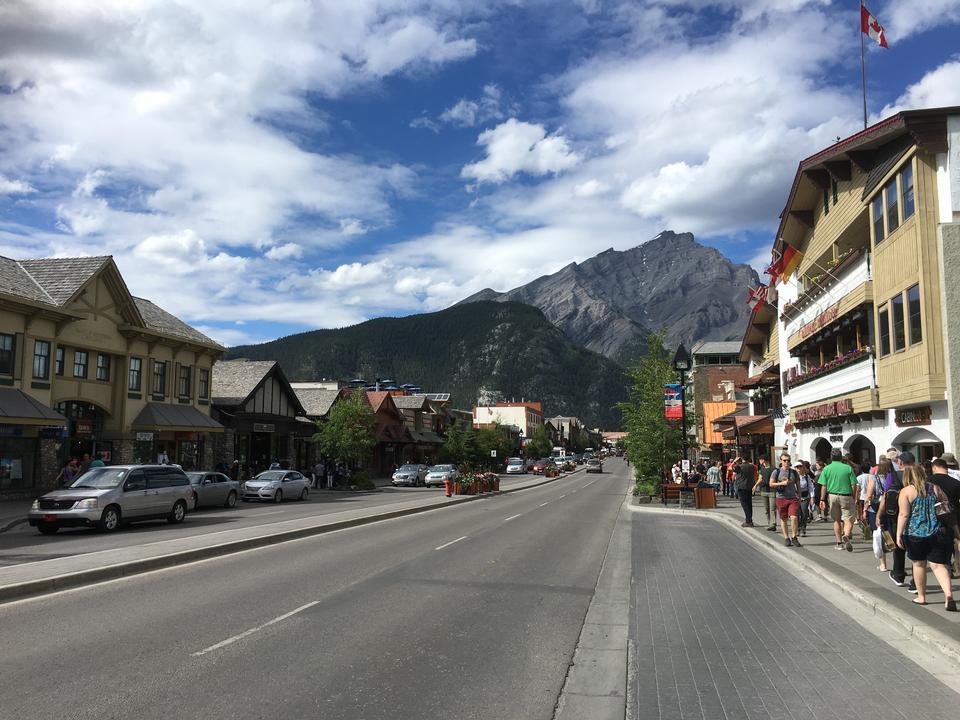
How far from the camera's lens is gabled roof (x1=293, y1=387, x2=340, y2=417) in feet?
183

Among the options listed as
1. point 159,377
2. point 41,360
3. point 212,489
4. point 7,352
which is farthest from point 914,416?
point 159,377

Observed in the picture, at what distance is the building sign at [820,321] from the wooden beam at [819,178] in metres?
4.64

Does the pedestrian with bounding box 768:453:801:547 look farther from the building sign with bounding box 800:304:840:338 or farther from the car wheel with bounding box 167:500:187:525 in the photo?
the car wheel with bounding box 167:500:187:525

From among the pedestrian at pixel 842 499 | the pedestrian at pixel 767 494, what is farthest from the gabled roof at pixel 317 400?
the pedestrian at pixel 842 499

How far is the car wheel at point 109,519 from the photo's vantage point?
57.7 ft

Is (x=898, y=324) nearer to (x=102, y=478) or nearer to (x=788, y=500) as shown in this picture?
(x=788, y=500)

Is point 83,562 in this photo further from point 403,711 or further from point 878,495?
point 878,495

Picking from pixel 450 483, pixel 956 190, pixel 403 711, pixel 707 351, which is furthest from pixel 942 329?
pixel 707 351

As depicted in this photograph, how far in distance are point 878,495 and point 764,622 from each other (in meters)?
6.38

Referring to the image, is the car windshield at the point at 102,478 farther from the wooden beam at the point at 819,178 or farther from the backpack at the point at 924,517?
the wooden beam at the point at 819,178

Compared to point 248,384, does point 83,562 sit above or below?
below

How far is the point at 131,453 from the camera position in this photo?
34219 mm

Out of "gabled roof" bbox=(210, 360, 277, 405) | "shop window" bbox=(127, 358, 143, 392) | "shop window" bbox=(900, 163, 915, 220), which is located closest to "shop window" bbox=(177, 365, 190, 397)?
"shop window" bbox=(127, 358, 143, 392)

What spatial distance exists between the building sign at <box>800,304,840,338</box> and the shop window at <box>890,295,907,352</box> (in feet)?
13.1
